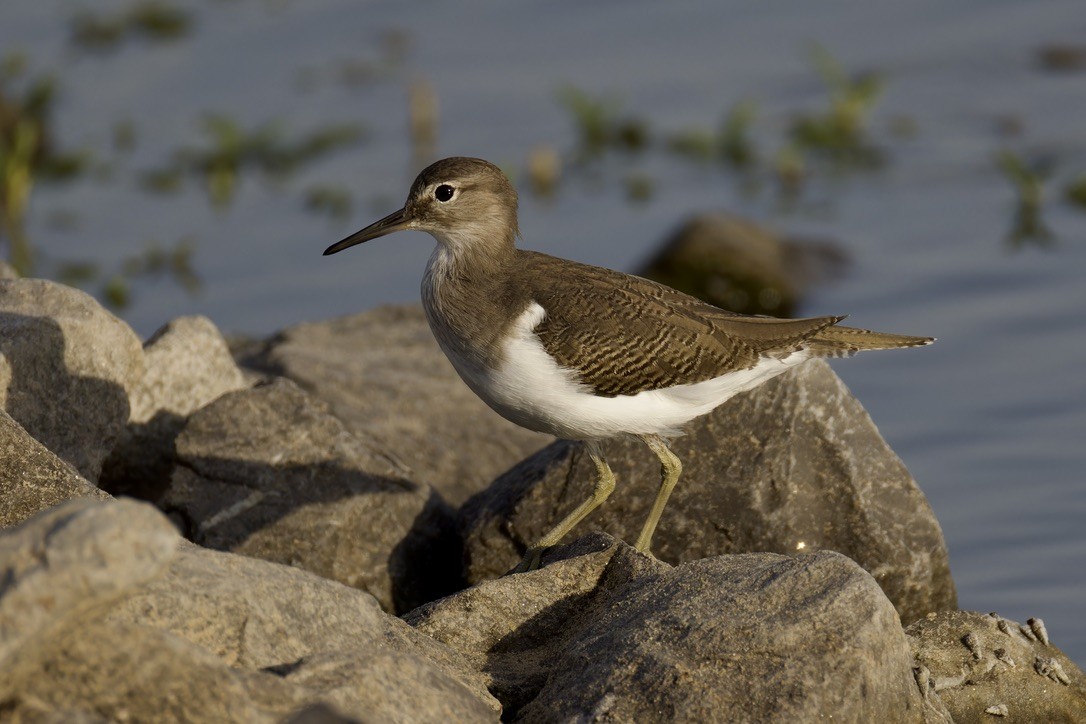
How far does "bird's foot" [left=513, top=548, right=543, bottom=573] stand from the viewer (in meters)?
7.88

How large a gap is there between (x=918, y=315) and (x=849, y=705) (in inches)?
286

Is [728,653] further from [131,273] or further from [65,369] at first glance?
[131,273]

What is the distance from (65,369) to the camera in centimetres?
805

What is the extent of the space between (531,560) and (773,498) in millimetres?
1294

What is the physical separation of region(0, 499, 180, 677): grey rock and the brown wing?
3.33m

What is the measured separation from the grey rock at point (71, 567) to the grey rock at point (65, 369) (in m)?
3.44

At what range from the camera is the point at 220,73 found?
16828 millimetres

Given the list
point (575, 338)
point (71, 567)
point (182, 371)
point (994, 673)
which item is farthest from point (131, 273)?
point (71, 567)

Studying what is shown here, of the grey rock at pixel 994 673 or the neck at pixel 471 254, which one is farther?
the neck at pixel 471 254

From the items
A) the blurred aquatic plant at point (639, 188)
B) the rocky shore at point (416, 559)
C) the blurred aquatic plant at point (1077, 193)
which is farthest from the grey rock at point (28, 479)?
the blurred aquatic plant at point (1077, 193)

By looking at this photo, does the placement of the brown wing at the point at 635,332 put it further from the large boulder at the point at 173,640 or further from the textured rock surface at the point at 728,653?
the large boulder at the point at 173,640

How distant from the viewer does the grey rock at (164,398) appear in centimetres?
883

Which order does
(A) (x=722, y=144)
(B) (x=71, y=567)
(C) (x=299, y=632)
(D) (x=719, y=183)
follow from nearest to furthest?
1. (B) (x=71, y=567)
2. (C) (x=299, y=632)
3. (D) (x=719, y=183)
4. (A) (x=722, y=144)

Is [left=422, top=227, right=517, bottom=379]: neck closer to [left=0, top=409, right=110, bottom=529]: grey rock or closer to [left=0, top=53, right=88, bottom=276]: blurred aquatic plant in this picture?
[left=0, top=409, right=110, bottom=529]: grey rock
